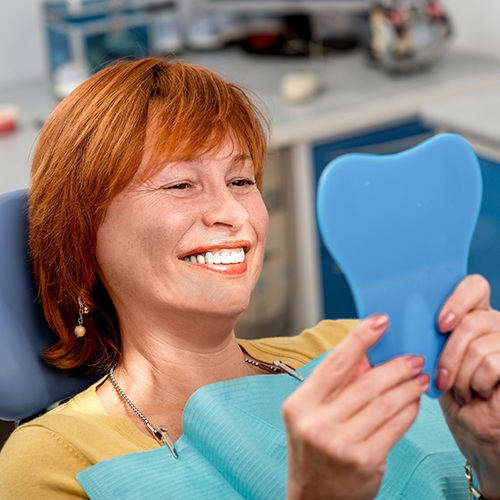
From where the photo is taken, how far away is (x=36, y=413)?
4.94 ft

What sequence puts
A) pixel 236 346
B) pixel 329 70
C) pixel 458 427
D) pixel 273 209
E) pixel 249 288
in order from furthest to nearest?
pixel 329 70 → pixel 273 209 → pixel 236 346 → pixel 249 288 → pixel 458 427

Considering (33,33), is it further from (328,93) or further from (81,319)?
(81,319)

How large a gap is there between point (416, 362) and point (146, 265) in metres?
0.44

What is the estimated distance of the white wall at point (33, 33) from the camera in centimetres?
312

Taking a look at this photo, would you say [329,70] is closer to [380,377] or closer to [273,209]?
[273,209]

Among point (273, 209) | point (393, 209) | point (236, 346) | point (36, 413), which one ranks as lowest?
point (273, 209)

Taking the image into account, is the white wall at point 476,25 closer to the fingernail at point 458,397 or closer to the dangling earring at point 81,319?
the dangling earring at point 81,319

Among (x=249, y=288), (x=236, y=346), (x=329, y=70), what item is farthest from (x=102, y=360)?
(x=329, y=70)

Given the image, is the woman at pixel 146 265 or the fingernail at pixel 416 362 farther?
the woman at pixel 146 265

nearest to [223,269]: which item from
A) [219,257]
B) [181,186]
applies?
[219,257]

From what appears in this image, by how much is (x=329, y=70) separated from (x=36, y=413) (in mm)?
1893

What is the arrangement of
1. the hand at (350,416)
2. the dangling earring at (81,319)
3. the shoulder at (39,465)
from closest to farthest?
the hand at (350,416), the shoulder at (39,465), the dangling earring at (81,319)

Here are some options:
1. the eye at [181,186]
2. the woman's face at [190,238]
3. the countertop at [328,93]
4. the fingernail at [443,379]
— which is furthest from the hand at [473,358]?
the countertop at [328,93]

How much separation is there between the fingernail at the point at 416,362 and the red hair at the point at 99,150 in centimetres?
44
